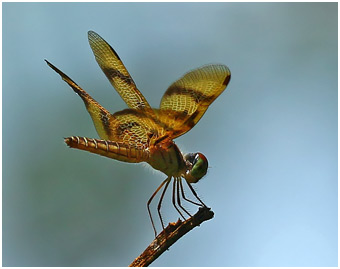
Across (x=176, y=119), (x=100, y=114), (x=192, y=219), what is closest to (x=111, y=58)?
(x=100, y=114)

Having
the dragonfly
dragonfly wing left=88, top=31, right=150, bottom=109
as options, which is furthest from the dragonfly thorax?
dragonfly wing left=88, top=31, right=150, bottom=109

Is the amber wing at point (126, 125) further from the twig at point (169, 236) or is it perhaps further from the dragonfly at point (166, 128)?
the twig at point (169, 236)

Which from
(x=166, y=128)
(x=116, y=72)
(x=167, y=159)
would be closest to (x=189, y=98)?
(x=166, y=128)

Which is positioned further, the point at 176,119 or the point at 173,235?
the point at 176,119

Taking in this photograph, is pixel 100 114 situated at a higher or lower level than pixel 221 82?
higher

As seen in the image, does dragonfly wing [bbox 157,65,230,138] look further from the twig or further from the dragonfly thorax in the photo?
the twig

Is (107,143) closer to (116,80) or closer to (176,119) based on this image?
(176,119)
